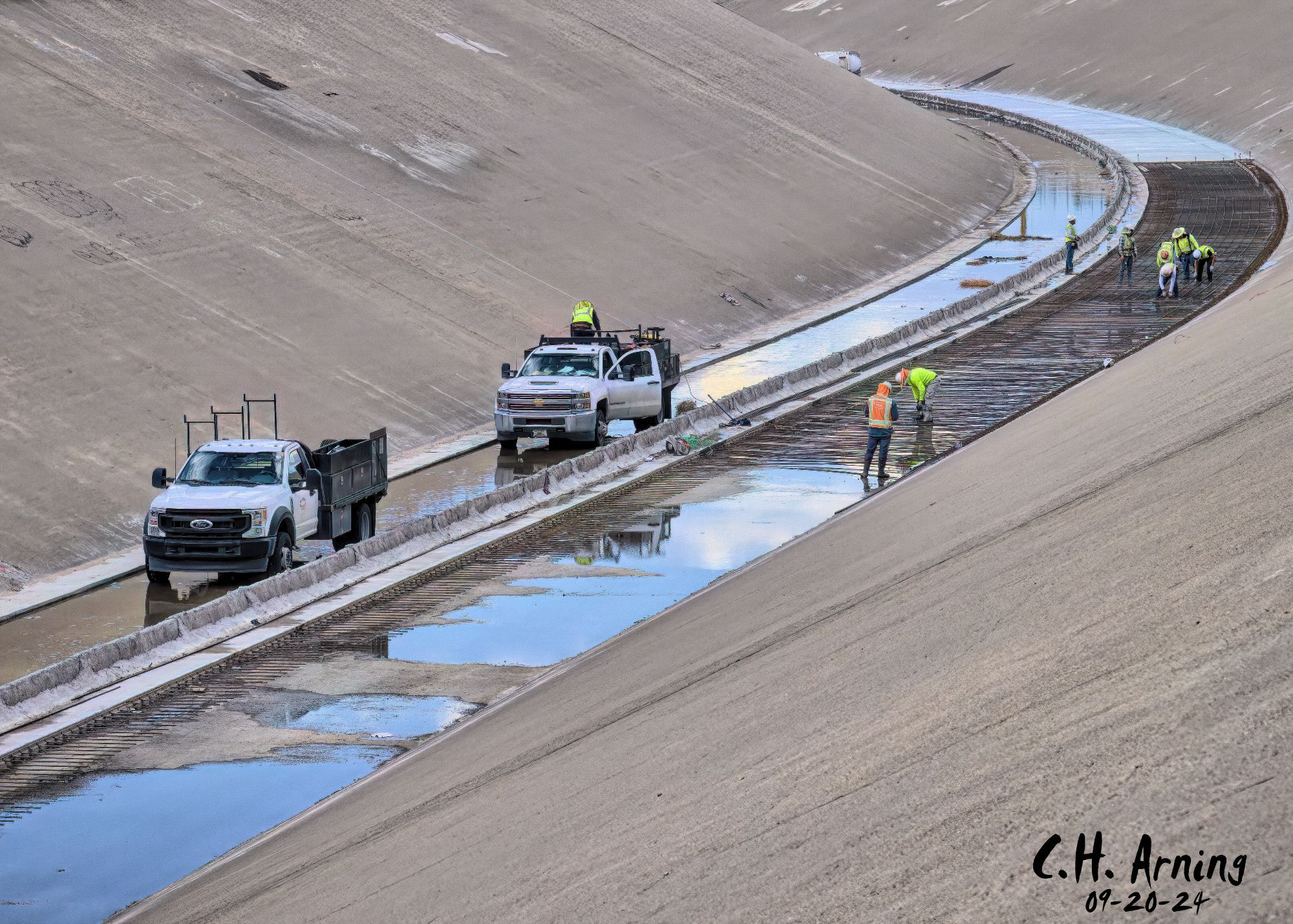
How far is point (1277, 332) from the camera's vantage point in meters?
23.7

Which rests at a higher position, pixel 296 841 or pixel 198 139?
pixel 198 139

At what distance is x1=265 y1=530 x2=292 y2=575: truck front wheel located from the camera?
2198cm

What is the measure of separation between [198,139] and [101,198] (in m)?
6.46

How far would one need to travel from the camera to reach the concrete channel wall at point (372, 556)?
17.9 metres

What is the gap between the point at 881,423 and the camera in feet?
88.9

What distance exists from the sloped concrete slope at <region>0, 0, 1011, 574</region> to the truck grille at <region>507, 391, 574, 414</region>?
3.17 meters

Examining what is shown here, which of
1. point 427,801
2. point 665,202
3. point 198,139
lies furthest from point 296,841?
point 665,202

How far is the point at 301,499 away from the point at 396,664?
4192mm

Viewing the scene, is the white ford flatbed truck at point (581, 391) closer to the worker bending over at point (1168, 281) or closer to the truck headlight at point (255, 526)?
the truck headlight at point (255, 526)

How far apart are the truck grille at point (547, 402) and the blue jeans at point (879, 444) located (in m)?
5.89

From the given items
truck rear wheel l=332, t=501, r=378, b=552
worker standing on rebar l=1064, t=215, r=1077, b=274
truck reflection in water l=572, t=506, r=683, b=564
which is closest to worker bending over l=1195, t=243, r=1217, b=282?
worker standing on rebar l=1064, t=215, r=1077, b=274

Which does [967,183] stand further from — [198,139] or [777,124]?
[198,139]

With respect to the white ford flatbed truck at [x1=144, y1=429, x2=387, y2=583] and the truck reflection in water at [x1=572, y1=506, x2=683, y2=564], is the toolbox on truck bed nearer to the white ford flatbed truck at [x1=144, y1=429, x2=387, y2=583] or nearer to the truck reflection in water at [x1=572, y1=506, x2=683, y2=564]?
the white ford flatbed truck at [x1=144, y1=429, x2=387, y2=583]

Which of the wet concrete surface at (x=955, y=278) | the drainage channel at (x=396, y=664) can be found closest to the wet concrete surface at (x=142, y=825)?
the drainage channel at (x=396, y=664)
